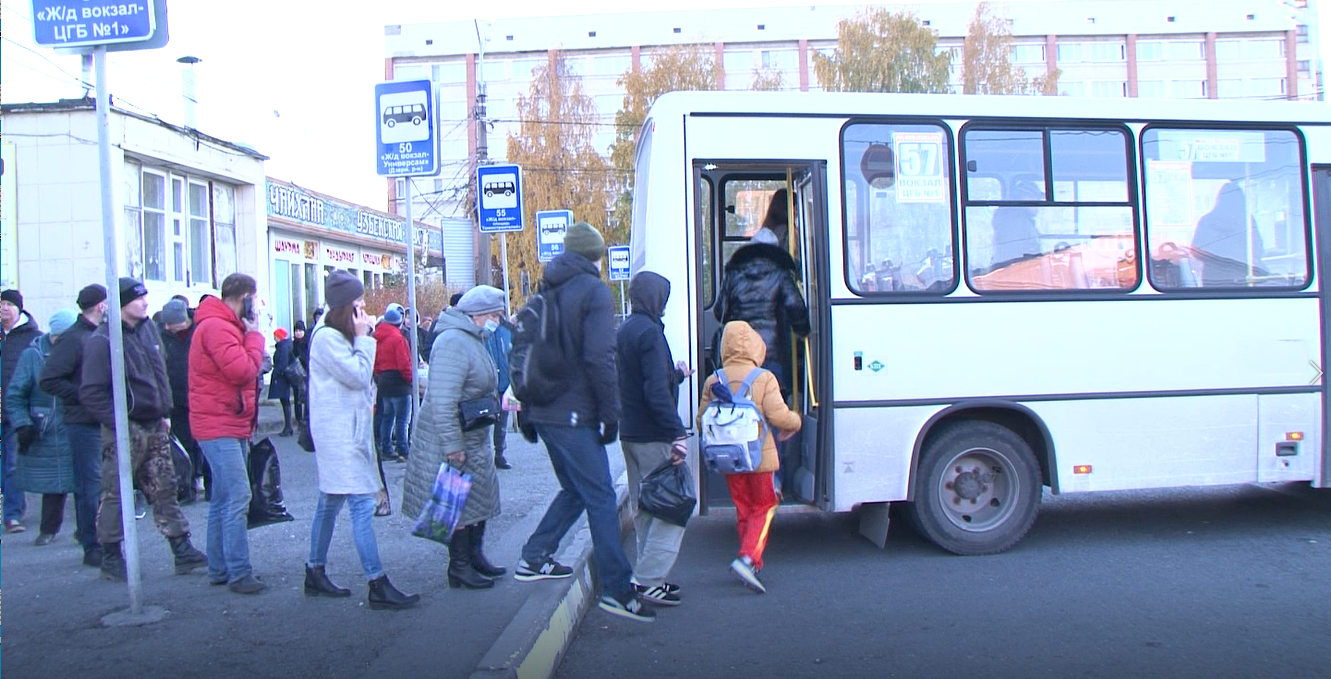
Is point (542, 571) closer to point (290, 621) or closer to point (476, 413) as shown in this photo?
point (476, 413)

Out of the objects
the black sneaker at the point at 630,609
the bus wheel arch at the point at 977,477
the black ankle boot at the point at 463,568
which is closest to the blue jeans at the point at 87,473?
the black ankle boot at the point at 463,568

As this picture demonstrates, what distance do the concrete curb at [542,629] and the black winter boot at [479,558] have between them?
31 cm

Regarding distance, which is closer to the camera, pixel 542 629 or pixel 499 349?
pixel 542 629

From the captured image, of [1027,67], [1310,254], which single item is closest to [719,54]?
[1027,67]

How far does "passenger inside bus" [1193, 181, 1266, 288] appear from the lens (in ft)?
23.3

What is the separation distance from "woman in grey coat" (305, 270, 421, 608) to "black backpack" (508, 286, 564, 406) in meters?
0.91

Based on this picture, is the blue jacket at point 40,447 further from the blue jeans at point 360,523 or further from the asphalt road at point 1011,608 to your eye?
the asphalt road at point 1011,608

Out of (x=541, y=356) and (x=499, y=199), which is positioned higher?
(x=499, y=199)

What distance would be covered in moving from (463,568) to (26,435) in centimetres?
339

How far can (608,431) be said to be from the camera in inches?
216

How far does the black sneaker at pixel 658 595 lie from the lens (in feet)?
19.1

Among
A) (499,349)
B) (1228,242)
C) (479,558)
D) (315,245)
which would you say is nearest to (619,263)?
(315,245)

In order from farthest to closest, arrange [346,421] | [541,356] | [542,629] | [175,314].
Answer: [175,314] < [346,421] < [541,356] < [542,629]

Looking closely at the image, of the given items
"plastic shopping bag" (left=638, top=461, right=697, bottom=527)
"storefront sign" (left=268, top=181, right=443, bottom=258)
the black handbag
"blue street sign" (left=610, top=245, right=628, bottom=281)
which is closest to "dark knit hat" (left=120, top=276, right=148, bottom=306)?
the black handbag
